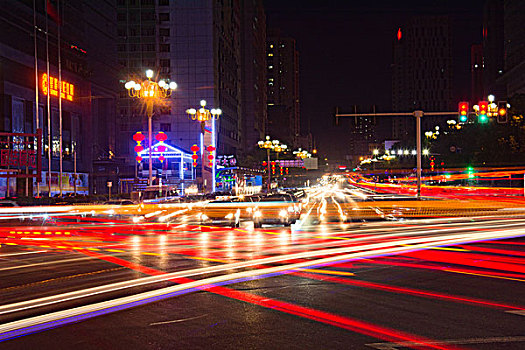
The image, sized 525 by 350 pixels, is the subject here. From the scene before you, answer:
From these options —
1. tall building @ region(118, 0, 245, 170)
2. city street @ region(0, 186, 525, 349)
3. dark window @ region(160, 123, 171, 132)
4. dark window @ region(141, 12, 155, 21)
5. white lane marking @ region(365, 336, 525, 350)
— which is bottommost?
city street @ region(0, 186, 525, 349)

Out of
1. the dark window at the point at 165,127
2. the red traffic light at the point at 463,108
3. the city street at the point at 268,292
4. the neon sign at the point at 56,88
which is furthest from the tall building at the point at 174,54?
the city street at the point at 268,292

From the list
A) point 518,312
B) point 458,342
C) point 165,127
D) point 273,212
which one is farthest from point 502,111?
point 165,127

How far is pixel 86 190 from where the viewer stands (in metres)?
64.8

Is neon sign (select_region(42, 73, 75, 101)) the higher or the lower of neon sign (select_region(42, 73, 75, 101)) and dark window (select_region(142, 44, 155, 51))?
the lower

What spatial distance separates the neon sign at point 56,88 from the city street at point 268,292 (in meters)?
41.5

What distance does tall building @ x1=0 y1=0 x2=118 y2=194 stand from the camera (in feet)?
173

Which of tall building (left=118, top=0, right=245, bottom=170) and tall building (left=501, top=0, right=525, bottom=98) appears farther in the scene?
tall building (left=501, top=0, right=525, bottom=98)

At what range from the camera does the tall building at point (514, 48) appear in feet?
392

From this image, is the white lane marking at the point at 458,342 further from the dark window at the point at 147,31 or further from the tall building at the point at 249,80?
the tall building at the point at 249,80

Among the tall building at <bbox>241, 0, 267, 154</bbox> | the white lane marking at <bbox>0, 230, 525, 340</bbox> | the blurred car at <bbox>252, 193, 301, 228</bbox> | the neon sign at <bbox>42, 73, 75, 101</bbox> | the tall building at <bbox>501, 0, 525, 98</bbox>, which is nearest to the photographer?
the white lane marking at <bbox>0, 230, 525, 340</bbox>

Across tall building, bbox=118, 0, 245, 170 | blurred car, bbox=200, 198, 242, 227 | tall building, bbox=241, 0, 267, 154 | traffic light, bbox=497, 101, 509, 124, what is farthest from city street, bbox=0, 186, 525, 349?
tall building, bbox=241, 0, 267, 154

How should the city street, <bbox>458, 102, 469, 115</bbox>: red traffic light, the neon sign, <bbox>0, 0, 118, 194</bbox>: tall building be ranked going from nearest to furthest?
the city street
<bbox>458, 102, 469, 115</bbox>: red traffic light
<bbox>0, 0, 118, 194</bbox>: tall building
the neon sign

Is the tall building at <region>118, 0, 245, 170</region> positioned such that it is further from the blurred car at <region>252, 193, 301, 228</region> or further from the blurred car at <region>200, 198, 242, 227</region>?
the blurred car at <region>252, 193, 301, 228</region>

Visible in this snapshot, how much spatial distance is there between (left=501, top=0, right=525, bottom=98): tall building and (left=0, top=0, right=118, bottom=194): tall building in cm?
8762
